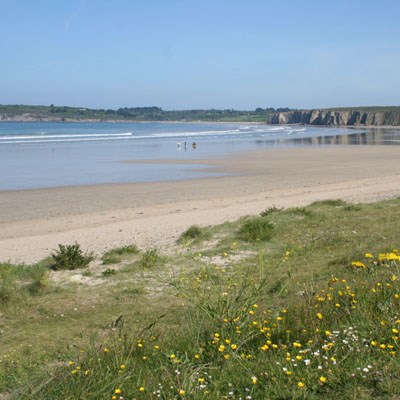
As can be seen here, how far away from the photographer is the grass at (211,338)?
4.11 metres

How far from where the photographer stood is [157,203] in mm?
19594

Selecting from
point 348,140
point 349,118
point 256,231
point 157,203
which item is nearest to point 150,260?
point 256,231

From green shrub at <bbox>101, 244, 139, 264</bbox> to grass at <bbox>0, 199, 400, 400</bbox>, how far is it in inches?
46.4

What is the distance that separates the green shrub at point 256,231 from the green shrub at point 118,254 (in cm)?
214

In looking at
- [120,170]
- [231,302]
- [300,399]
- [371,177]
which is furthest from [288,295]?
[120,170]

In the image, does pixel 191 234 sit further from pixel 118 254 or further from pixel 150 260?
pixel 150 260

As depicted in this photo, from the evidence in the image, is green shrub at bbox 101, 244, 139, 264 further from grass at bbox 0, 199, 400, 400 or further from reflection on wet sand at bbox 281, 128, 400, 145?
reflection on wet sand at bbox 281, 128, 400, 145

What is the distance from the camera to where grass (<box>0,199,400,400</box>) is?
13.5ft

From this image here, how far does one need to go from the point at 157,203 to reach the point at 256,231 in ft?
28.5

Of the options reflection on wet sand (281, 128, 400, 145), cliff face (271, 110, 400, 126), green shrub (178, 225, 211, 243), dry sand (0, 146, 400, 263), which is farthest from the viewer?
cliff face (271, 110, 400, 126)

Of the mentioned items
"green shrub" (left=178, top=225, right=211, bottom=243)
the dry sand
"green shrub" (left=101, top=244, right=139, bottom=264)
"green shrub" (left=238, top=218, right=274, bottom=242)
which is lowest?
the dry sand

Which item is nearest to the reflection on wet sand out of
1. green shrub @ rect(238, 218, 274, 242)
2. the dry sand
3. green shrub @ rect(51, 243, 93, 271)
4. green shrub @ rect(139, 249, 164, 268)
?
the dry sand

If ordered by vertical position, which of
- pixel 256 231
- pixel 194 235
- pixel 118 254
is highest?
pixel 256 231

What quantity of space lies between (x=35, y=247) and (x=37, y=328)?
19.1 ft
